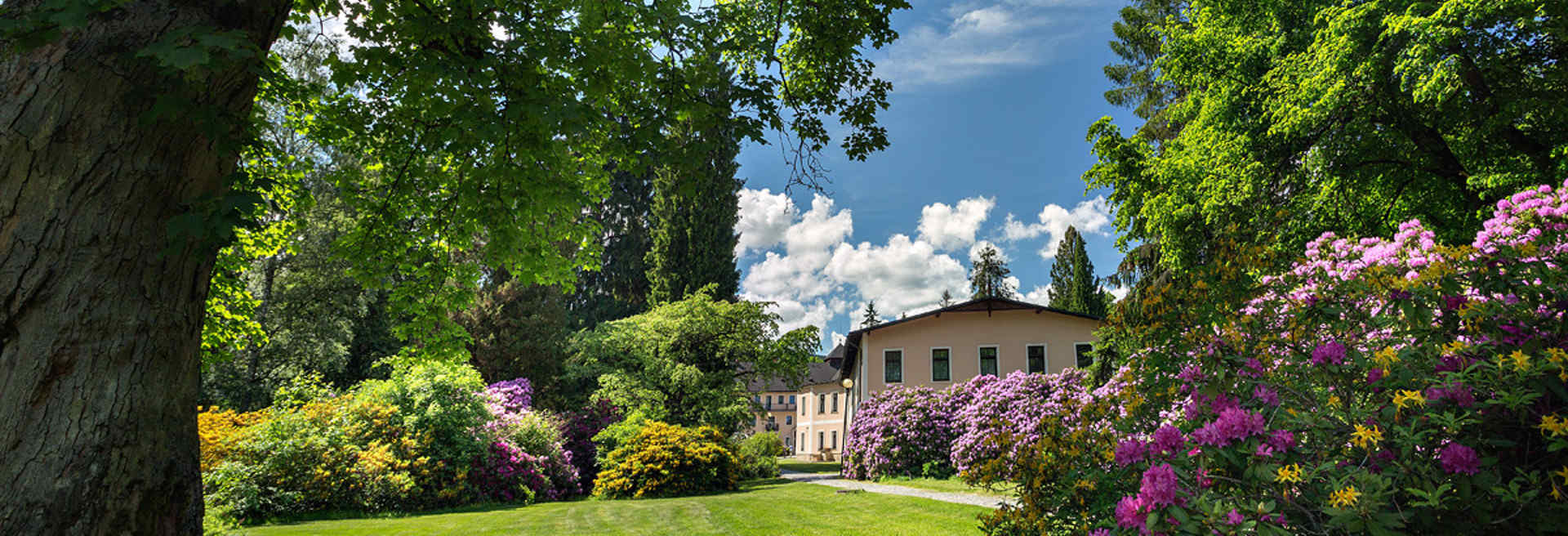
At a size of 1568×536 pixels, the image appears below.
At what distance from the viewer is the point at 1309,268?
6.03 meters

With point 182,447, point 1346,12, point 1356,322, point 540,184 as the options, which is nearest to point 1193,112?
point 1346,12

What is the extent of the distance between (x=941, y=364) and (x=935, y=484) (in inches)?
358

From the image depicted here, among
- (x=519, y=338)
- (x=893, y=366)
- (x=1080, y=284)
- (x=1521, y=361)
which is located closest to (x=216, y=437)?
(x=519, y=338)

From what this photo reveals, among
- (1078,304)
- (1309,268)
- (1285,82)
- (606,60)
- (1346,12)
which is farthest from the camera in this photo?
(1078,304)

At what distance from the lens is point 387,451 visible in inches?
498

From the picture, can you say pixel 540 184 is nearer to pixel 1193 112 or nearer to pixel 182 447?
pixel 182 447

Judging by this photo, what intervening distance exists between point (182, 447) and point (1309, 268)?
7966 mm

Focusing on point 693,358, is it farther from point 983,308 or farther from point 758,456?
point 983,308

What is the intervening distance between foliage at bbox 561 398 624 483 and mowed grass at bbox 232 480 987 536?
22.9ft

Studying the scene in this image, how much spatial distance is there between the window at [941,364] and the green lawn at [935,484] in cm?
674

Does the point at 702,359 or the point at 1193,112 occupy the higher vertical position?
Answer: the point at 1193,112

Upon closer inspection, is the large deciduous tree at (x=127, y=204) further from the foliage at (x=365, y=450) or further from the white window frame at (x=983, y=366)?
the white window frame at (x=983, y=366)

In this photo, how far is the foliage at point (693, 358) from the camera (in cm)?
2058

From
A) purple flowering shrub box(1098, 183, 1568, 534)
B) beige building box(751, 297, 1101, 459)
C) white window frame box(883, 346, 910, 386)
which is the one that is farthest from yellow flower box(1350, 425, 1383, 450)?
white window frame box(883, 346, 910, 386)
